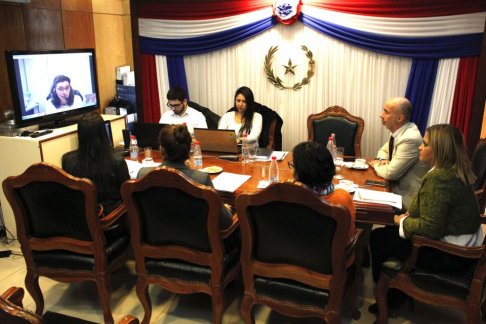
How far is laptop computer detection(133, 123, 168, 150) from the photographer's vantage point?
132 inches

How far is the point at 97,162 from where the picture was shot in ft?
7.85

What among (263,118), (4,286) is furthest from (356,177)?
→ (4,286)

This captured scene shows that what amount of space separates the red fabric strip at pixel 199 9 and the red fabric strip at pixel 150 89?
50 centimetres

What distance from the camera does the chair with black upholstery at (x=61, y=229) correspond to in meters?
2.09

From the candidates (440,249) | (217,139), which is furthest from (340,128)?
(440,249)

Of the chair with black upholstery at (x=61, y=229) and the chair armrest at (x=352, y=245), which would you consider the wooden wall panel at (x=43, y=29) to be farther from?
the chair armrest at (x=352, y=245)

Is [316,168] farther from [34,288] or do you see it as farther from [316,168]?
[34,288]

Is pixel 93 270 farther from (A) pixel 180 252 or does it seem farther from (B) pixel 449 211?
(B) pixel 449 211

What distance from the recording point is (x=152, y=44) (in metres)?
4.82

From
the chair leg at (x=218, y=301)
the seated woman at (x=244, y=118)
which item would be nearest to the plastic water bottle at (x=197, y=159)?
the seated woman at (x=244, y=118)

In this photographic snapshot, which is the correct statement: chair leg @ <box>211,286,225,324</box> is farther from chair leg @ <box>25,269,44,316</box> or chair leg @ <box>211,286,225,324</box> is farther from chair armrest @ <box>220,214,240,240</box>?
chair leg @ <box>25,269,44,316</box>

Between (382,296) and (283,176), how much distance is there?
3.18 feet

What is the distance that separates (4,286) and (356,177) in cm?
246

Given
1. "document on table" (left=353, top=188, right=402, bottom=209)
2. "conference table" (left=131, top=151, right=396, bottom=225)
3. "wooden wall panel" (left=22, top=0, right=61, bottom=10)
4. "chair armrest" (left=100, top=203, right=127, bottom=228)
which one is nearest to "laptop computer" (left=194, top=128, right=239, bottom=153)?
"conference table" (left=131, top=151, right=396, bottom=225)
